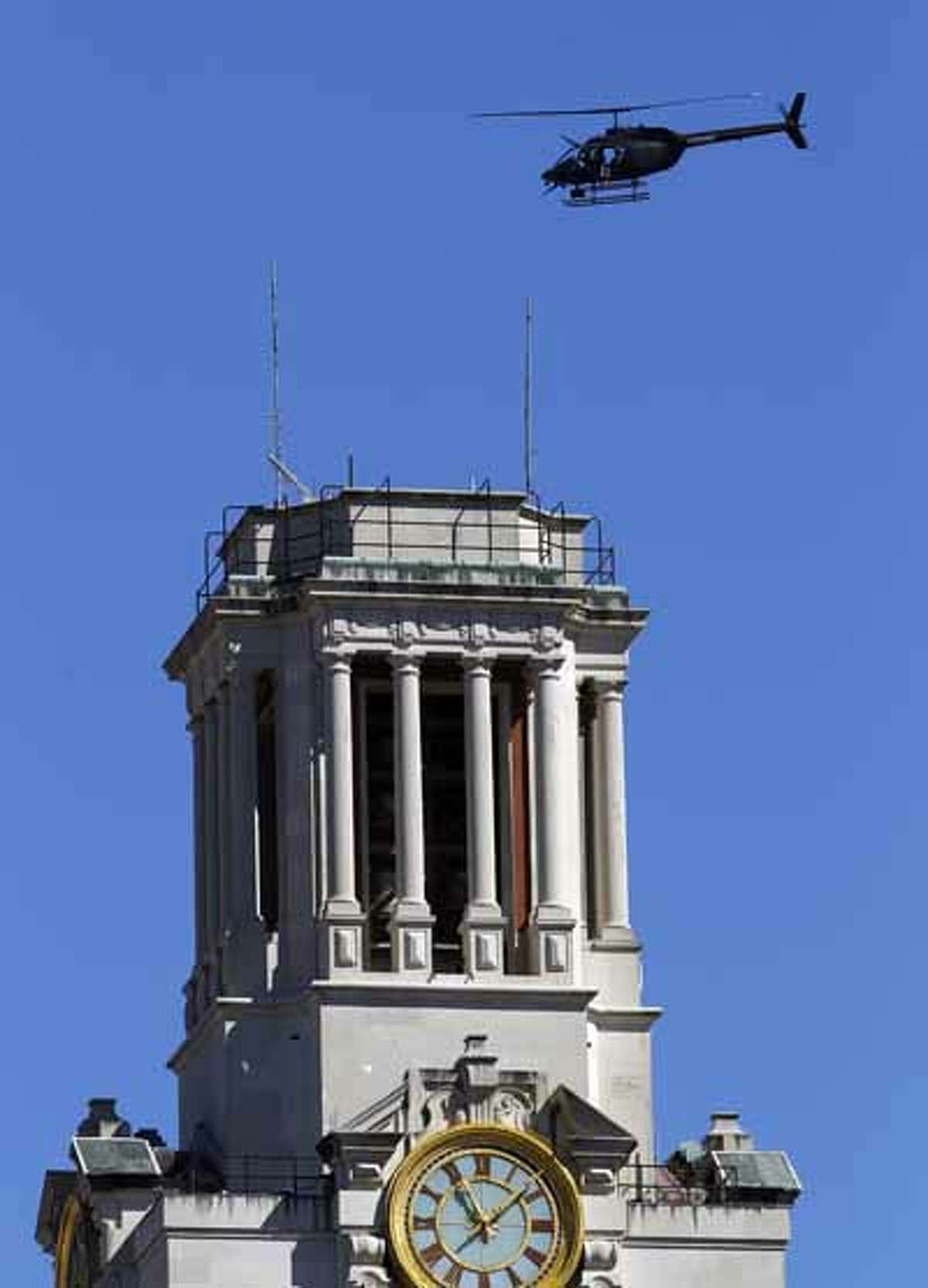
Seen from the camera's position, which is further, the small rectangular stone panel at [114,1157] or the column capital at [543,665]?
the column capital at [543,665]

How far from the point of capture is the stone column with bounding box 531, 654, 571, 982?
120m

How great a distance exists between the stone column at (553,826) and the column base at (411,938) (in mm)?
1678

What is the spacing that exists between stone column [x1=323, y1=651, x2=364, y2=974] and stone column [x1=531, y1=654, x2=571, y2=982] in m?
2.77

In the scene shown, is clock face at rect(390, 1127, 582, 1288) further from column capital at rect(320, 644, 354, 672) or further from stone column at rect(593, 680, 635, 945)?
column capital at rect(320, 644, 354, 672)

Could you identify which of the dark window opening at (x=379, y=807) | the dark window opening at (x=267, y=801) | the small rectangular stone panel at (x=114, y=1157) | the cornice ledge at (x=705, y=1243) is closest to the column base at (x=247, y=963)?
the dark window opening at (x=267, y=801)

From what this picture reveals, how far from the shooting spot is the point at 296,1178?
11781 centimetres

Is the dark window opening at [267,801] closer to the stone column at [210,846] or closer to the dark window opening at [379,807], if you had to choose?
the stone column at [210,846]

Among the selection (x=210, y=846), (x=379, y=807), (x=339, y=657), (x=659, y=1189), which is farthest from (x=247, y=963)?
(x=659, y=1189)

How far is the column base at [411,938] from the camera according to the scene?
11894cm

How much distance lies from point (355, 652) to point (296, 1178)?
26.4 feet

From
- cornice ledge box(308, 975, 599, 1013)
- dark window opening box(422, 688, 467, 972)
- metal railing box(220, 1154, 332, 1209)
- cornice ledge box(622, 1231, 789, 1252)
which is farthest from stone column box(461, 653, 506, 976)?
cornice ledge box(622, 1231, 789, 1252)

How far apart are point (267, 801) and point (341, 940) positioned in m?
3.15

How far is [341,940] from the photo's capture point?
119000mm

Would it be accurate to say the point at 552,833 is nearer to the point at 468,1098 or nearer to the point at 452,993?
the point at 452,993
